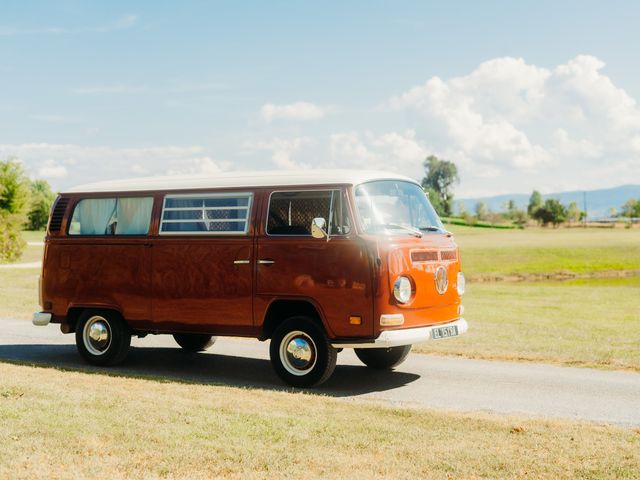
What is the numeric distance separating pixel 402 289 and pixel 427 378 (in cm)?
172

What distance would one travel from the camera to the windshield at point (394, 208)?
29.2 ft

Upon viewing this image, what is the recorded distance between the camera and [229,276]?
9492 mm

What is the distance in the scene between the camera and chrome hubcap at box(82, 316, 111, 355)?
10.7 meters

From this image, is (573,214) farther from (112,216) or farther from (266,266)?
(266,266)

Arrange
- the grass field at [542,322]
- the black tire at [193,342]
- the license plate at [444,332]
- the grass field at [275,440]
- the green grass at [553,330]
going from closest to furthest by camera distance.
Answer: the grass field at [275,440], the license plate at [444,332], the green grass at [553,330], the grass field at [542,322], the black tire at [193,342]

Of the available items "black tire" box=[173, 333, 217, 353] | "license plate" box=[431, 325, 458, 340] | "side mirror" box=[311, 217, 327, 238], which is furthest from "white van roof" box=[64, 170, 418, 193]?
"black tire" box=[173, 333, 217, 353]

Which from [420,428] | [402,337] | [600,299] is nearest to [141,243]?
[402,337]

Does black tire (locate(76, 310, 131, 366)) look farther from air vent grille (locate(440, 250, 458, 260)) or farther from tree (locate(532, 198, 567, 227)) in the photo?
tree (locate(532, 198, 567, 227))

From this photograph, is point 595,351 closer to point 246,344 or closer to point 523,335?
point 523,335

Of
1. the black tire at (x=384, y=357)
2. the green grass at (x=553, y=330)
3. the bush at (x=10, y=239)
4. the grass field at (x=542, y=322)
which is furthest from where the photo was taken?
the bush at (x=10, y=239)

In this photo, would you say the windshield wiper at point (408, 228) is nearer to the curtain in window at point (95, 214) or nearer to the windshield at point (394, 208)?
the windshield at point (394, 208)

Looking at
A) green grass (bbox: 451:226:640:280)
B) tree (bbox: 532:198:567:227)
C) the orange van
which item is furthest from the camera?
tree (bbox: 532:198:567:227)

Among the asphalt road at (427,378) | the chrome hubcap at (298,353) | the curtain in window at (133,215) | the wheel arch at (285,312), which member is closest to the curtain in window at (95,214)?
the curtain in window at (133,215)

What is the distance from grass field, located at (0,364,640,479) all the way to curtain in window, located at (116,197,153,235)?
271 cm
